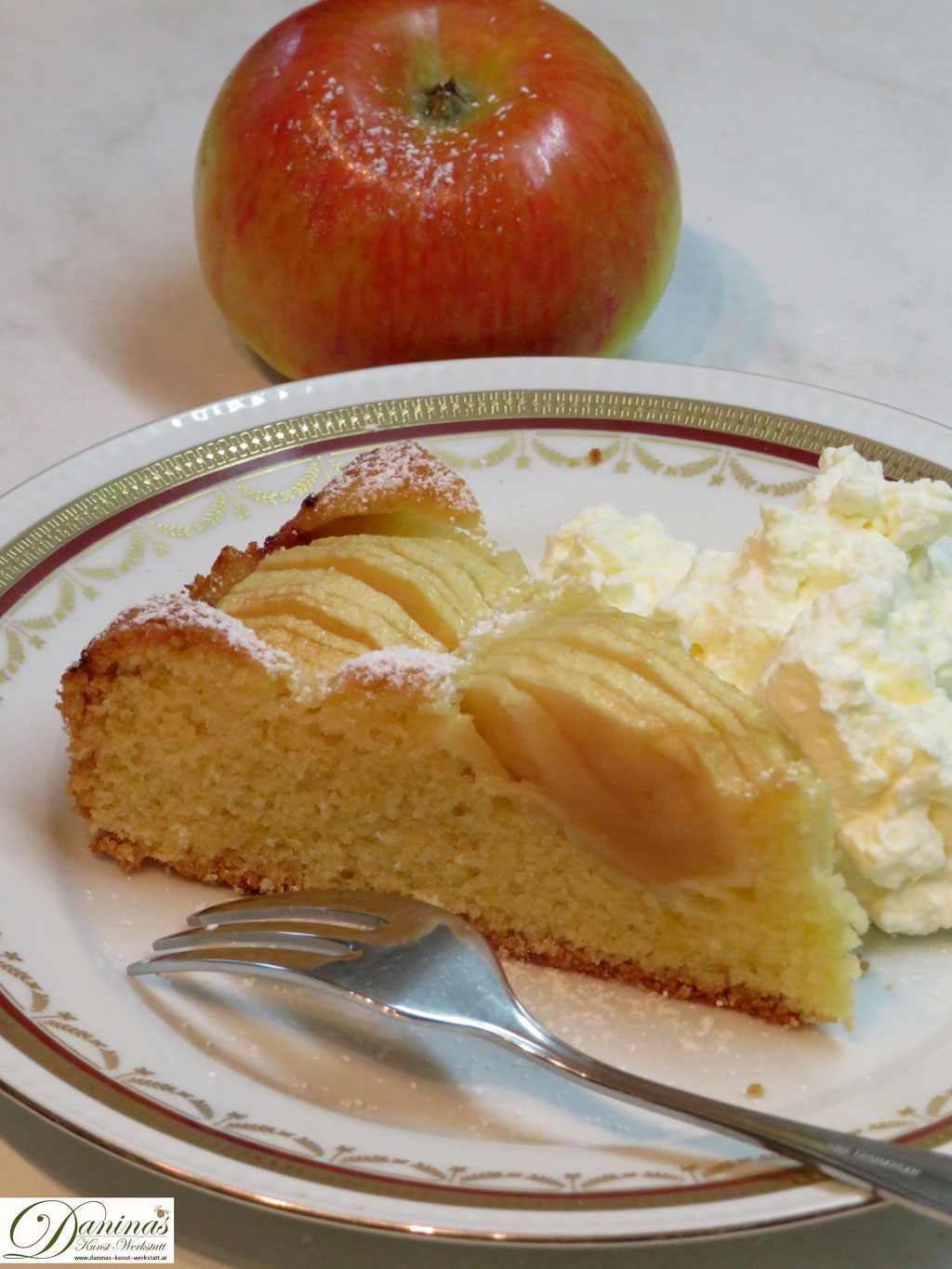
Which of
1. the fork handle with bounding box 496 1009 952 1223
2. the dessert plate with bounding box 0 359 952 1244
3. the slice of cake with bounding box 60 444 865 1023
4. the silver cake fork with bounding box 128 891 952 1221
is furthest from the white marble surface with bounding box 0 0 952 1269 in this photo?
the fork handle with bounding box 496 1009 952 1223

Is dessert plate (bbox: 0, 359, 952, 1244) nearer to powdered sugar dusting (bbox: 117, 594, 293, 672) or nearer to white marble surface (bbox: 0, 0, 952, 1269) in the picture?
powdered sugar dusting (bbox: 117, 594, 293, 672)

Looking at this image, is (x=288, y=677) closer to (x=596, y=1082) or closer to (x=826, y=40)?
(x=596, y=1082)

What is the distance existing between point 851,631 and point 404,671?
0.53 m

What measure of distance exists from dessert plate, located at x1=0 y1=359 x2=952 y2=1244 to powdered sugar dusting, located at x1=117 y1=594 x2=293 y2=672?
0.91 ft

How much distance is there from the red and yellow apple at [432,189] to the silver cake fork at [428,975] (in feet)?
3.84

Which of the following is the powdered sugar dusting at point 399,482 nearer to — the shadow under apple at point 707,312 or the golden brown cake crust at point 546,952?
the golden brown cake crust at point 546,952

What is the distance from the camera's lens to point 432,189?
2.27 meters

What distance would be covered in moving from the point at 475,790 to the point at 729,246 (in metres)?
1.94

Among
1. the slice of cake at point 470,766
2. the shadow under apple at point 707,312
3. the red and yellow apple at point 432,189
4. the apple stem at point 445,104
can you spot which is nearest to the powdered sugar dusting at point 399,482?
the slice of cake at point 470,766

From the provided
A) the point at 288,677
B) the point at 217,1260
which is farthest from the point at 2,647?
the point at 217,1260

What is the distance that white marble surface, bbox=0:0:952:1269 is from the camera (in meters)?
2.77

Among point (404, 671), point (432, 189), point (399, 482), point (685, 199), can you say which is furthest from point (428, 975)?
point (685, 199)

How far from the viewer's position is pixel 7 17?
12.8 feet

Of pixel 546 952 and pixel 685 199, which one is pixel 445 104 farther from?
pixel 546 952
